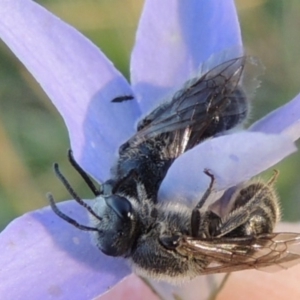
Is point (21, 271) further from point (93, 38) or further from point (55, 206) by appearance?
point (93, 38)

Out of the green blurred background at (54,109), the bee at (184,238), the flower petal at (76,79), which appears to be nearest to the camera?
the bee at (184,238)

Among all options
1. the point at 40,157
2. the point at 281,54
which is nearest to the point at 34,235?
the point at 40,157

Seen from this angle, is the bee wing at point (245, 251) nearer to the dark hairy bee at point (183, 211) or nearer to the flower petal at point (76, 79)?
the dark hairy bee at point (183, 211)

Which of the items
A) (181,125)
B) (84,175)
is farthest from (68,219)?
(181,125)

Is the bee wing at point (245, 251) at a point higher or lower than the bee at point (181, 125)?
lower

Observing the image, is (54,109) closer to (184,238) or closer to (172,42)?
(172,42)

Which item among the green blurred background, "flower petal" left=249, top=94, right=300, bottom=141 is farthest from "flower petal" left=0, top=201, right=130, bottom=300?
the green blurred background

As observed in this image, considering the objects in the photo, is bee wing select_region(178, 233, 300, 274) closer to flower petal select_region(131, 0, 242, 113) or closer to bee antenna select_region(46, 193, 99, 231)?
bee antenna select_region(46, 193, 99, 231)

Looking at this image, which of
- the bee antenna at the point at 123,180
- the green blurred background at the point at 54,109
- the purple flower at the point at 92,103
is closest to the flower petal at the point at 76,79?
the purple flower at the point at 92,103
